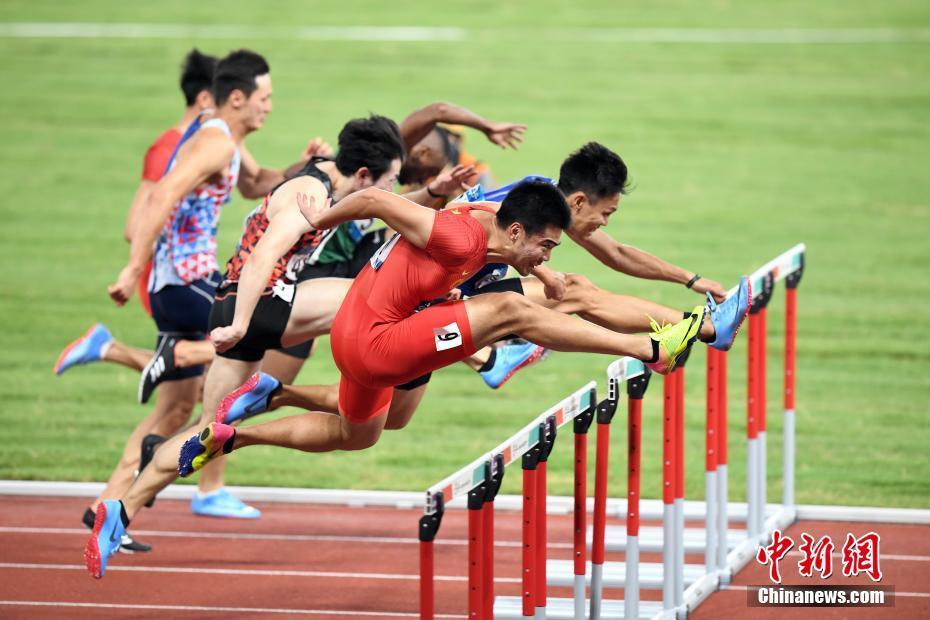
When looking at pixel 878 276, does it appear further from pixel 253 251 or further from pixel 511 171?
pixel 253 251

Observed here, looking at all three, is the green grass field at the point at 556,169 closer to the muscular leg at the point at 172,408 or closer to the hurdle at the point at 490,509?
the muscular leg at the point at 172,408

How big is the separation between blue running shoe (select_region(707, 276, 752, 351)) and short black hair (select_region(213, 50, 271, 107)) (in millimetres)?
2679

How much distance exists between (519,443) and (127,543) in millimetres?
2944

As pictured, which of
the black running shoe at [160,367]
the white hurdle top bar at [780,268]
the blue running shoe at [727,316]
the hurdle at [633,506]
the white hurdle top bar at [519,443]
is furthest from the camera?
the black running shoe at [160,367]

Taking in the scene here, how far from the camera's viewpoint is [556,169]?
17469 mm

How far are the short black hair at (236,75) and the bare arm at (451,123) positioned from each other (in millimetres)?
815

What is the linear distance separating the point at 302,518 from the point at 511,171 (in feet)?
32.0

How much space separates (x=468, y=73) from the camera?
21094 millimetres

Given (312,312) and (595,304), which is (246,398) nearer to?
(312,312)

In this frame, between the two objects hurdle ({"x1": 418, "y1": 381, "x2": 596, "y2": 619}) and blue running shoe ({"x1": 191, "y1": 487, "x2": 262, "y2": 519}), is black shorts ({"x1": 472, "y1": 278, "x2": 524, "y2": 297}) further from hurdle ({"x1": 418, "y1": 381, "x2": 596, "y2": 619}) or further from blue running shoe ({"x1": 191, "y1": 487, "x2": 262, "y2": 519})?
blue running shoe ({"x1": 191, "y1": 487, "x2": 262, "y2": 519})

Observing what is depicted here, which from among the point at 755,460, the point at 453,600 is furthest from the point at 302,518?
the point at 755,460

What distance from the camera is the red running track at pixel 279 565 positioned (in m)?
7.07

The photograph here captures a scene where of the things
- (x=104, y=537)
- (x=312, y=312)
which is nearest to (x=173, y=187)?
(x=312, y=312)

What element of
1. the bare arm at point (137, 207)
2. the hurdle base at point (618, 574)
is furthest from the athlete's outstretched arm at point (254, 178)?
the hurdle base at point (618, 574)
